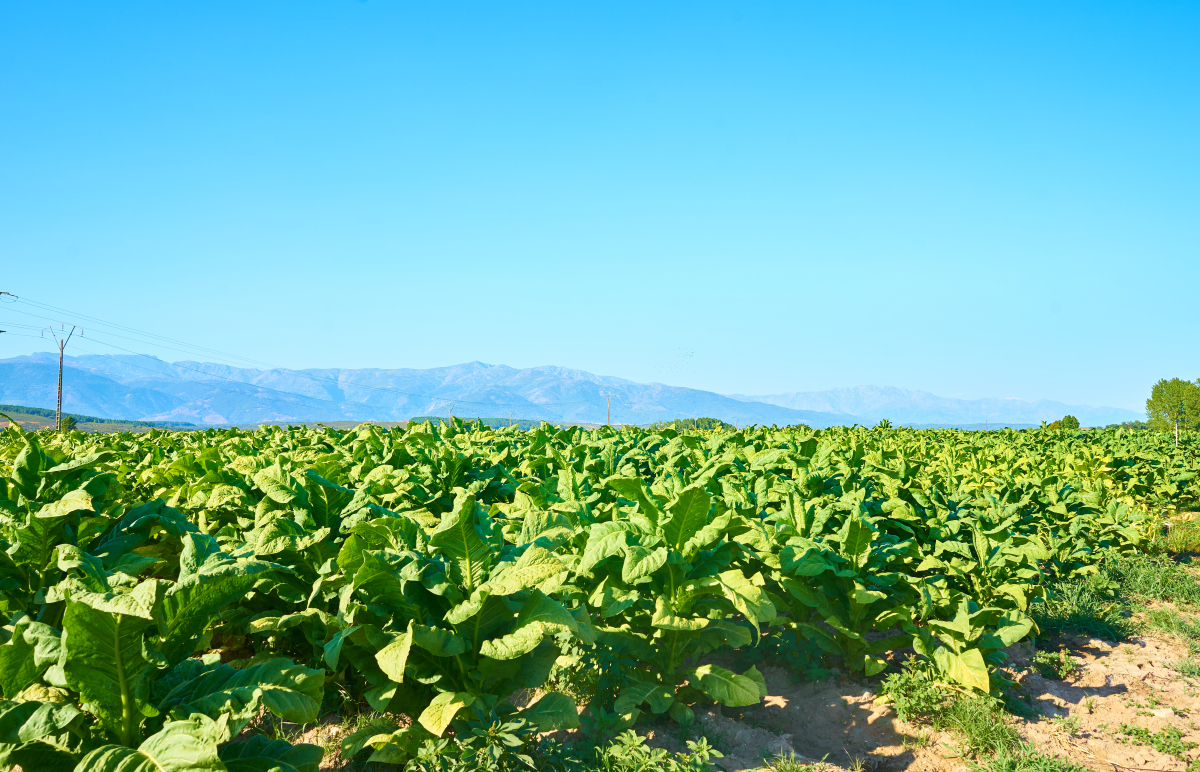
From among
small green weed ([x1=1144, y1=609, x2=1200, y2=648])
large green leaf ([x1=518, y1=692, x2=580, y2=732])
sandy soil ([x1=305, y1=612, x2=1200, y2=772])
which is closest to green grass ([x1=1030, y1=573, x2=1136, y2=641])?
small green weed ([x1=1144, y1=609, x2=1200, y2=648])

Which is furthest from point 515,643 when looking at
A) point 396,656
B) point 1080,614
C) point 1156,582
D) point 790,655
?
point 1156,582

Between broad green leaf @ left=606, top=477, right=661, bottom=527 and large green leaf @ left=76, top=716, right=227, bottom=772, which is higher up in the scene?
broad green leaf @ left=606, top=477, right=661, bottom=527

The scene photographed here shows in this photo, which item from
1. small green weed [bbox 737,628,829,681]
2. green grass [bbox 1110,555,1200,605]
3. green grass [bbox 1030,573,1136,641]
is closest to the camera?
small green weed [bbox 737,628,829,681]

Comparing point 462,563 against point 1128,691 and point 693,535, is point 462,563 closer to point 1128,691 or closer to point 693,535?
point 693,535

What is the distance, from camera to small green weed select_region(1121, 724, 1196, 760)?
3896mm

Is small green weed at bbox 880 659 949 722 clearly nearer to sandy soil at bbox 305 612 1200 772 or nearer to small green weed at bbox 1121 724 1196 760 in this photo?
sandy soil at bbox 305 612 1200 772

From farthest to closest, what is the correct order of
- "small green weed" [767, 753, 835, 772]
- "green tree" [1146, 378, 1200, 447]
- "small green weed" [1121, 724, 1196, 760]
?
"green tree" [1146, 378, 1200, 447]
"small green weed" [1121, 724, 1196, 760]
"small green weed" [767, 753, 835, 772]

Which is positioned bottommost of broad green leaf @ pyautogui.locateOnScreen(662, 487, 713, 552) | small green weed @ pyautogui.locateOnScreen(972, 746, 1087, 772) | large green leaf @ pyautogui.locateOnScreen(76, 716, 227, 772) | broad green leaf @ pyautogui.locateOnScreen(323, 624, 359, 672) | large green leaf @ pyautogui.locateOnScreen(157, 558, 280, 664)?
small green weed @ pyautogui.locateOnScreen(972, 746, 1087, 772)

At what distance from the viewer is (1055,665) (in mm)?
4953

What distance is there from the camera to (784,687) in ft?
14.6

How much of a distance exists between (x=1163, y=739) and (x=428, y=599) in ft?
13.9

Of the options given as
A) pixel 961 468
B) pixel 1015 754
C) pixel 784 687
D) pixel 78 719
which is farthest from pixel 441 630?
pixel 961 468

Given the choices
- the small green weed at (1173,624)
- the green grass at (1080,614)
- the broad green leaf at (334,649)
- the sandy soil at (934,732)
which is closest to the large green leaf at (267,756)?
the broad green leaf at (334,649)

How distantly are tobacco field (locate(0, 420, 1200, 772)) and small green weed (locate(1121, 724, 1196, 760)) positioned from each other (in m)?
0.79
